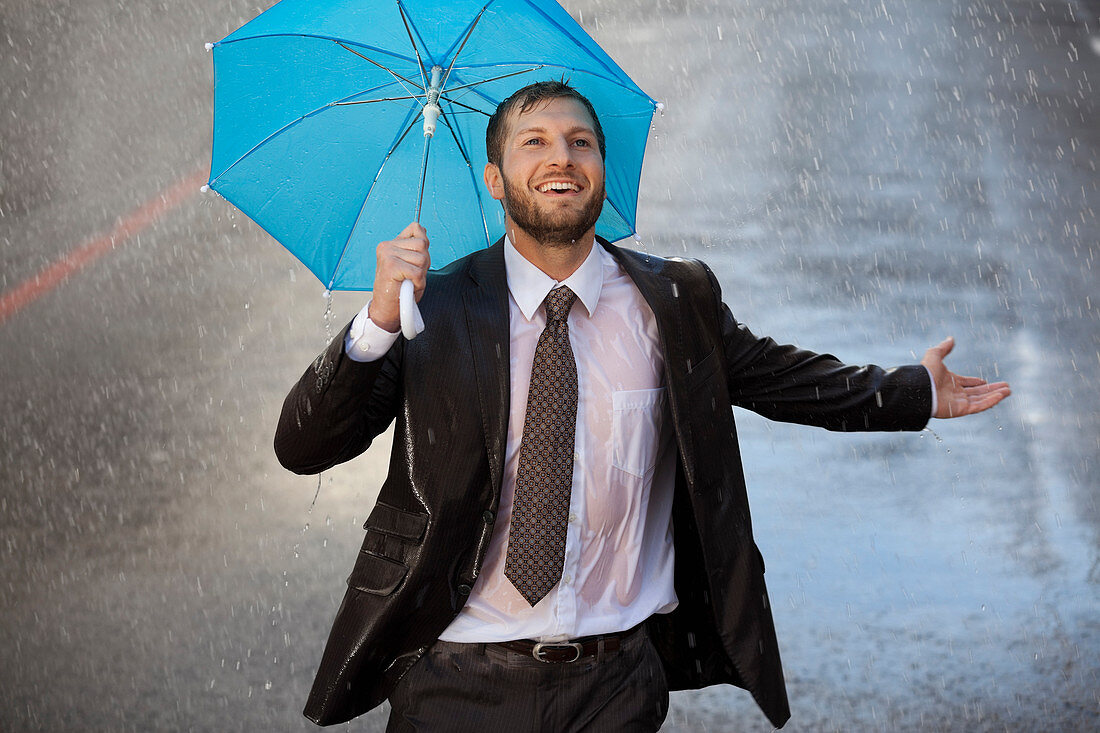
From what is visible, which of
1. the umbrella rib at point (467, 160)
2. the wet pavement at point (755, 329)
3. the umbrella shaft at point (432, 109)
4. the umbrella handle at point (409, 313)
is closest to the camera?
the umbrella handle at point (409, 313)

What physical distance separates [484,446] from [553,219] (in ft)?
1.53

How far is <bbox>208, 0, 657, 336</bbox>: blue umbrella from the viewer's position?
2.36 metres

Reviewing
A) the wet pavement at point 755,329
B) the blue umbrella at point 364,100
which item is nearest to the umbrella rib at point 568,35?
the blue umbrella at point 364,100

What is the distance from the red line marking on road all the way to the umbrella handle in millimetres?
6416

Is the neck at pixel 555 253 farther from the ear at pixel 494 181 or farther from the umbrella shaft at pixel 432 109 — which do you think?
the umbrella shaft at pixel 432 109

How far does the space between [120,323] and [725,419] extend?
6030mm

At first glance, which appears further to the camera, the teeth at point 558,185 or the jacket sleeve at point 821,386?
the jacket sleeve at point 821,386

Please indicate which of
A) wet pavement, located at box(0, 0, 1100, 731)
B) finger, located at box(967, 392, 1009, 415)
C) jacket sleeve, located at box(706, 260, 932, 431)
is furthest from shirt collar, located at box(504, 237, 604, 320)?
wet pavement, located at box(0, 0, 1100, 731)

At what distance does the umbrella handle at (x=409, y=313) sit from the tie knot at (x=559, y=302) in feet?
1.34

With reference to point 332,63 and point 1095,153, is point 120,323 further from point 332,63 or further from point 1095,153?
point 1095,153

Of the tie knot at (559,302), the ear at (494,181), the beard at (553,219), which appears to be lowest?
the tie knot at (559,302)

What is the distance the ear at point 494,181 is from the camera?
2488mm

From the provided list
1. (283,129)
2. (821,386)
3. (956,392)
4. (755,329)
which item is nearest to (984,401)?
(956,392)

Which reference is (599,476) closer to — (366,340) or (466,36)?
(366,340)
